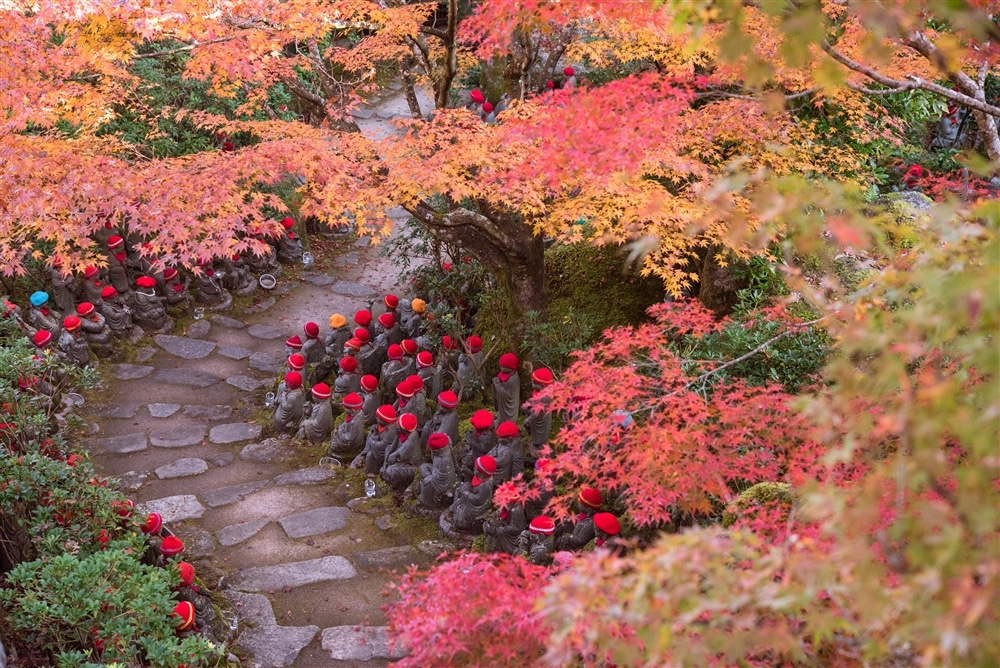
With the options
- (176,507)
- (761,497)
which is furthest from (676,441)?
(176,507)

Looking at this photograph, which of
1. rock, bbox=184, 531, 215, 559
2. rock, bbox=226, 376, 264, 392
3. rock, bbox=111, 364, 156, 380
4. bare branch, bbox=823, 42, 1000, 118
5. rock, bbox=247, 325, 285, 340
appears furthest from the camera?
rock, bbox=247, 325, 285, 340

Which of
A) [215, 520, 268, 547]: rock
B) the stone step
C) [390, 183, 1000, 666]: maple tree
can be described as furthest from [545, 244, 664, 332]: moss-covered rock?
[390, 183, 1000, 666]: maple tree

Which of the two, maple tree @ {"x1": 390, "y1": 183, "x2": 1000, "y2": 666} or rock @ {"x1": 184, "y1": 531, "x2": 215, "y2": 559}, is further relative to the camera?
rock @ {"x1": 184, "y1": 531, "x2": 215, "y2": 559}

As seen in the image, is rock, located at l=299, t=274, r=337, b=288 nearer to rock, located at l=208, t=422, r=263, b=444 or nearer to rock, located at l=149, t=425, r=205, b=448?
rock, located at l=208, t=422, r=263, b=444

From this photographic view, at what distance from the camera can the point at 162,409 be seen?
433 inches

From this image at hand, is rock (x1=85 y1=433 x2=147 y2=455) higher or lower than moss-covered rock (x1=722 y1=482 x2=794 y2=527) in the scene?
lower

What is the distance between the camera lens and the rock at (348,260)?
1586 centimetres

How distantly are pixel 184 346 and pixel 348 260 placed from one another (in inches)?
173

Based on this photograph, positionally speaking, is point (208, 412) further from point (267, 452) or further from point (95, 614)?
point (95, 614)

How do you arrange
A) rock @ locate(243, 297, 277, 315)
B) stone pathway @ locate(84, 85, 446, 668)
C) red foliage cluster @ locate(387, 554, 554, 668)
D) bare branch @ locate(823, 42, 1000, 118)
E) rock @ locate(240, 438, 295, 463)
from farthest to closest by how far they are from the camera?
1. rock @ locate(243, 297, 277, 315)
2. rock @ locate(240, 438, 295, 463)
3. stone pathway @ locate(84, 85, 446, 668)
4. bare branch @ locate(823, 42, 1000, 118)
5. red foliage cluster @ locate(387, 554, 554, 668)

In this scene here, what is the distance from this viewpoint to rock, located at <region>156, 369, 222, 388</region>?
11.7 meters

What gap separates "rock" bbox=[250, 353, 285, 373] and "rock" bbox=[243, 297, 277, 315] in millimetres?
1484

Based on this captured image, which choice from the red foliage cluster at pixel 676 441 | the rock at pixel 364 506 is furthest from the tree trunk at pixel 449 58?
the rock at pixel 364 506

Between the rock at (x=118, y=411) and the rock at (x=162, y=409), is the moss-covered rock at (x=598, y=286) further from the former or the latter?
the rock at (x=118, y=411)
